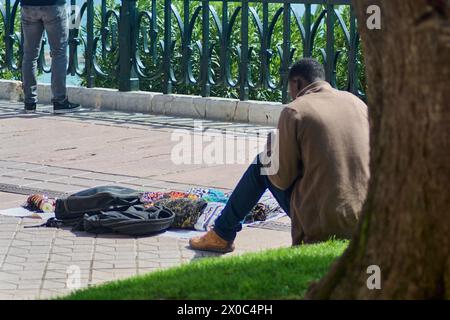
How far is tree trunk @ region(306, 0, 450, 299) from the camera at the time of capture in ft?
12.8

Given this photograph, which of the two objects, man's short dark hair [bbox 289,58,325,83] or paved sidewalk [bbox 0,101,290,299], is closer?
paved sidewalk [bbox 0,101,290,299]

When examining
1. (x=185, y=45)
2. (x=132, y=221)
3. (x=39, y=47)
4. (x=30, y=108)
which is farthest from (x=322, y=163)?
(x=39, y=47)

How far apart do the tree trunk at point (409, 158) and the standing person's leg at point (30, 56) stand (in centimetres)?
861

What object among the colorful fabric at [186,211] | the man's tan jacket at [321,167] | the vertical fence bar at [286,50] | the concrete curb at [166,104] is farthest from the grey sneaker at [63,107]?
the man's tan jacket at [321,167]

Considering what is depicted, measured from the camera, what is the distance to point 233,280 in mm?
5266

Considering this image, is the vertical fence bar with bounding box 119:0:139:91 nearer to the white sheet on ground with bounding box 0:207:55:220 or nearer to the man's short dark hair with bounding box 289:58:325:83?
the white sheet on ground with bounding box 0:207:55:220

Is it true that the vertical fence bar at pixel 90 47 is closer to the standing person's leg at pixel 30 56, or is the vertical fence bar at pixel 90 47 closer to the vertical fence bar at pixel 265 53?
the standing person's leg at pixel 30 56

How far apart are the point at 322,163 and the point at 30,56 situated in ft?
22.3

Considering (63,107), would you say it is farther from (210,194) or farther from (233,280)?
(233,280)

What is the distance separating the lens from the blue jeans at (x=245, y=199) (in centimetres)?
672

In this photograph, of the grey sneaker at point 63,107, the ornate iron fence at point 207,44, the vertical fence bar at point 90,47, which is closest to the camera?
the ornate iron fence at point 207,44

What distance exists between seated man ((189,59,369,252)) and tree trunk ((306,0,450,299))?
2.09m
